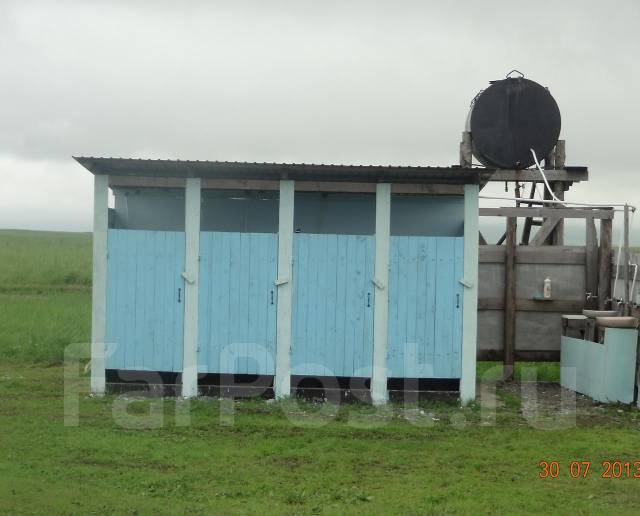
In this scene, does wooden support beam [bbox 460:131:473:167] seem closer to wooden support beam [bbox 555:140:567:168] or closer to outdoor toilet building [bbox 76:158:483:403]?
wooden support beam [bbox 555:140:567:168]

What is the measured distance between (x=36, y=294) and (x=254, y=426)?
2069 cm

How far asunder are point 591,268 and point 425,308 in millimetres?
3993

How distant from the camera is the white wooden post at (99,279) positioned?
485 inches

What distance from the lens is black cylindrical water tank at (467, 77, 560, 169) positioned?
15.7 metres

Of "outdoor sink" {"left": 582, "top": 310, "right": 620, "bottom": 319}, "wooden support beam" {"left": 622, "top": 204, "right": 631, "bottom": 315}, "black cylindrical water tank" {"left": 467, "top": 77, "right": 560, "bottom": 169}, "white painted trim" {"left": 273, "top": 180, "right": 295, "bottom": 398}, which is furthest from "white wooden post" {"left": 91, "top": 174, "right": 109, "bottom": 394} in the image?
"wooden support beam" {"left": 622, "top": 204, "right": 631, "bottom": 315}

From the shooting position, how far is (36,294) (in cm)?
2914

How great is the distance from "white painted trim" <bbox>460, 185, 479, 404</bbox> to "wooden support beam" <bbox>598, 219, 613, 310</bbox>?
3.31m

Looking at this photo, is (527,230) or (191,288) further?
(527,230)

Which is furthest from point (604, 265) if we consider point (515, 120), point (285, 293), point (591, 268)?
point (285, 293)

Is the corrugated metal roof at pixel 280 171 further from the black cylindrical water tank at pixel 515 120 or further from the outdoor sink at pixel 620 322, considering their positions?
the black cylindrical water tank at pixel 515 120

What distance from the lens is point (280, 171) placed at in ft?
39.4

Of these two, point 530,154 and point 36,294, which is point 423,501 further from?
point 36,294
